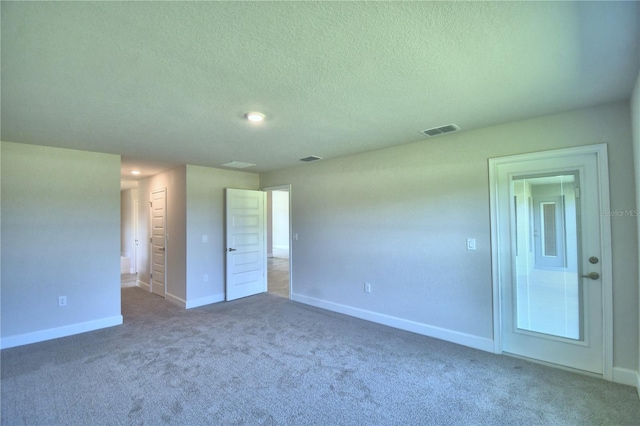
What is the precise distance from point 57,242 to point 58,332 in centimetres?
116

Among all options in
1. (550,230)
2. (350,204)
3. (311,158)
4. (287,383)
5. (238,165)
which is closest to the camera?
(287,383)

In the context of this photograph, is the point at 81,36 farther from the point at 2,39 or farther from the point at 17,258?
the point at 17,258

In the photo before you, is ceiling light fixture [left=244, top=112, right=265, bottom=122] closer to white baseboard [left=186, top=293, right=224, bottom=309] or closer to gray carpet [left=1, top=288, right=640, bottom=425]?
gray carpet [left=1, top=288, right=640, bottom=425]

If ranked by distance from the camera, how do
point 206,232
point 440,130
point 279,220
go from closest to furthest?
1. point 440,130
2. point 206,232
3. point 279,220

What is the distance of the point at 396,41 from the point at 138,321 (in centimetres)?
479

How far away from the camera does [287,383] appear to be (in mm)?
2516

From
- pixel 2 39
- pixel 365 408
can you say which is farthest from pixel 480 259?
pixel 2 39

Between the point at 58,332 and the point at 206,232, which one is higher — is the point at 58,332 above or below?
below

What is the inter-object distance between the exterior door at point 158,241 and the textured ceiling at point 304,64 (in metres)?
2.60

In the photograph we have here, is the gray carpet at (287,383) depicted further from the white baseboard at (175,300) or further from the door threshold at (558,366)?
the white baseboard at (175,300)

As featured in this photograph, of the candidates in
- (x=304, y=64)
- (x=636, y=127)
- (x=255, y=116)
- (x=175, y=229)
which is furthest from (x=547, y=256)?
(x=175, y=229)

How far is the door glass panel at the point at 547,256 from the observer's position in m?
2.73

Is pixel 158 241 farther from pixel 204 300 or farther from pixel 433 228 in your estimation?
pixel 433 228

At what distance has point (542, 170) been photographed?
2.85 metres
